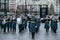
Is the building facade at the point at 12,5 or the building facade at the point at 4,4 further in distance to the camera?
the building facade at the point at 4,4

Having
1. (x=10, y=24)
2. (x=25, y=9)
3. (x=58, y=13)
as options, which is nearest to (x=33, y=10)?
(x=25, y=9)

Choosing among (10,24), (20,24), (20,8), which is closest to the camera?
(20,24)

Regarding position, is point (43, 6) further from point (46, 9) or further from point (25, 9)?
point (25, 9)

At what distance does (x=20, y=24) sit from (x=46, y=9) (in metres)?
35.5

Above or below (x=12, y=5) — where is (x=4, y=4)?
above

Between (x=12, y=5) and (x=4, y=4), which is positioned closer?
(x=4, y=4)

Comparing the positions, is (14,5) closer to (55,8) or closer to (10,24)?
(55,8)

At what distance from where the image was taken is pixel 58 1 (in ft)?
200

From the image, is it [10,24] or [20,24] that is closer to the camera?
[20,24]

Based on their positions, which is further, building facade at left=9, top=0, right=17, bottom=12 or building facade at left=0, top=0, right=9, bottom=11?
building facade at left=0, top=0, right=9, bottom=11

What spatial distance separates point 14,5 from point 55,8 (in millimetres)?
9382

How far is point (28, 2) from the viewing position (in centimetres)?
6041

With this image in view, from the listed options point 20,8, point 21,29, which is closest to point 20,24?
point 21,29

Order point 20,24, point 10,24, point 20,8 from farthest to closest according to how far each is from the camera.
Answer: point 20,8 → point 10,24 → point 20,24
